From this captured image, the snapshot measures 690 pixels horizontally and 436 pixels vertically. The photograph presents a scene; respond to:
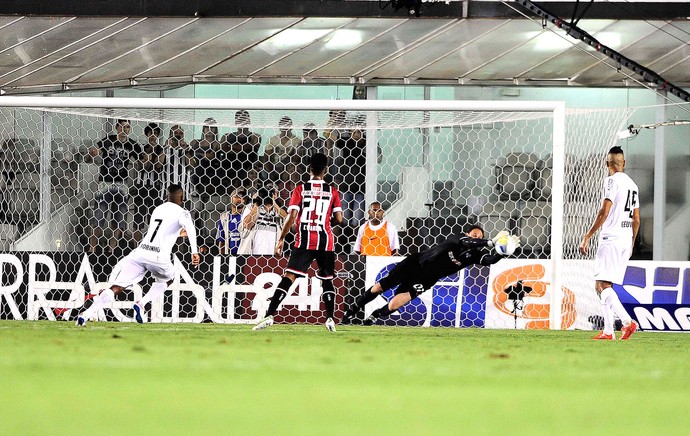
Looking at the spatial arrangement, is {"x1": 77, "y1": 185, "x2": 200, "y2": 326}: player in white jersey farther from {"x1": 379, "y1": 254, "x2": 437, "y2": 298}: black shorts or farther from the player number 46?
the player number 46

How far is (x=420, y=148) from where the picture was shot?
52.6 feet

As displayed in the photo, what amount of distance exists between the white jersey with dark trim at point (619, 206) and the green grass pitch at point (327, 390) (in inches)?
123

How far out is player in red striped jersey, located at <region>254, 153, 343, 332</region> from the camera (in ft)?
33.5

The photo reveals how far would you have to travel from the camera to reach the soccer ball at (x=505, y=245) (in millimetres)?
9812

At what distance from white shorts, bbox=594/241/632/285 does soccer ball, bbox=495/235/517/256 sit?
34.5 inches

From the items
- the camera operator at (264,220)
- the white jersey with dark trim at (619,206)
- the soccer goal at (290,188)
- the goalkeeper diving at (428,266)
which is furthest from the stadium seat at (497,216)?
the white jersey with dark trim at (619,206)

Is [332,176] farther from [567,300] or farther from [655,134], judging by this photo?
[655,134]

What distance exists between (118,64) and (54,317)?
5276 mm

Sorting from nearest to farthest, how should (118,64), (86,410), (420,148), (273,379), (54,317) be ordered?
(86,410), (273,379), (54,317), (420,148), (118,64)

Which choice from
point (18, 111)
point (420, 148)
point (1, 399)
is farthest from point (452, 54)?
point (1, 399)

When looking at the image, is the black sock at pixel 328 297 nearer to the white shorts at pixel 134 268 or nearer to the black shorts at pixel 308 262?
the black shorts at pixel 308 262

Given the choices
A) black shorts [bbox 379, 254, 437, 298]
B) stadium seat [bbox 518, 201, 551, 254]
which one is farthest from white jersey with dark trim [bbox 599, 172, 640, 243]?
stadium seat [bbox 518, 201, 551, 254]

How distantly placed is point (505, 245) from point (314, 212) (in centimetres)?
177

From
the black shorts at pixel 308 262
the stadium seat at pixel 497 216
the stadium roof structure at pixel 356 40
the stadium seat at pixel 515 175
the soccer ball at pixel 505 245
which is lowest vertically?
the black shorts at pixel 308 262
